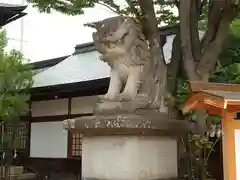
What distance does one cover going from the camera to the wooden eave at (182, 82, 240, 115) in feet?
15.8

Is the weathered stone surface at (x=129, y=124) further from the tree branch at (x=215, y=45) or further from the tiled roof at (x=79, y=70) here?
the tiled roof at (x=79, y=70)

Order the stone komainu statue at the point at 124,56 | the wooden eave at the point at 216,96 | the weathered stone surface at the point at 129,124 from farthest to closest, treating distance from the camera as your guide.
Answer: the stone komainu statue at the point at 124,56
the weathered stone surface at the point at 129,124
the wooden eave at the point at 216,96

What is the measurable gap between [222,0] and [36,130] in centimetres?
1027

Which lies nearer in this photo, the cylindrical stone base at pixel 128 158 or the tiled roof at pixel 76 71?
the cylindrical stone base at pixel 128 158

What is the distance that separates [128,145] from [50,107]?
9596mm

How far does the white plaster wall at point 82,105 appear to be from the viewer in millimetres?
13705

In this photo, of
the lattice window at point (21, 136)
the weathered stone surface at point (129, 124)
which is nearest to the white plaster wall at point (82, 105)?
the lattice window at point (21, 136)

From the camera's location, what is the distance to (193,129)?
7.35 meters

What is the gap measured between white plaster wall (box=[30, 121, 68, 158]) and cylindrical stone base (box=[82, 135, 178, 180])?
8.18 meters

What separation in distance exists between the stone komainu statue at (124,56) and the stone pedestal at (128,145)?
0.49 metres

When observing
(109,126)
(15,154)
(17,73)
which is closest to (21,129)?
(15,154)

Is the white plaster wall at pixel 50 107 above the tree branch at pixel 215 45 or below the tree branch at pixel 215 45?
below

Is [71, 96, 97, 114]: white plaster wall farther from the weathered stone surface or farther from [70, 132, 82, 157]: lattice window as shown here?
the weathered stone surface

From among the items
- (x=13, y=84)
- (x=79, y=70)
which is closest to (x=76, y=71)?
(x=79, y=70)
